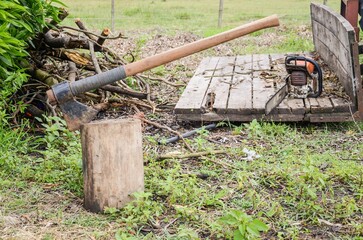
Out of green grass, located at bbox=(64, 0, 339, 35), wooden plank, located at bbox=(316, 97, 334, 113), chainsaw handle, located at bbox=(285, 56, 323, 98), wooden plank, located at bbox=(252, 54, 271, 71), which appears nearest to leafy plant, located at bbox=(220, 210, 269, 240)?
wooden plank, located at bbox=(316, 97, 334, 113)

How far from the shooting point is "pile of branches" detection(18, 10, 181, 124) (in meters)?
5.80

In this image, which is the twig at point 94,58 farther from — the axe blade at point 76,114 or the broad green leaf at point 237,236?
the broad green leaf at point 237,236

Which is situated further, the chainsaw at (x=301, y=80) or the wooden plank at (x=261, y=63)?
the wooden plank at (x=261, y=63)

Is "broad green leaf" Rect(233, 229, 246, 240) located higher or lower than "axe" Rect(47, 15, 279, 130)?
lower

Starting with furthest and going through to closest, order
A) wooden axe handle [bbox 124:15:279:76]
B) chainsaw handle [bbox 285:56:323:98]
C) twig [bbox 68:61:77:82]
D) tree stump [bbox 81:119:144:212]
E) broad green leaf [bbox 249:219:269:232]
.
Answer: twig [bbox 68:61:77:82] < chainsaw handle [bbox 285:56:323:98] < wooden axe handle [bbox 124:15:279:76] < tree stump [bbox 81:119:144:212] < broad green leaf [bbox 249:219:269:232]

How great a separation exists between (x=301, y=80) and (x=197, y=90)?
1193 mm

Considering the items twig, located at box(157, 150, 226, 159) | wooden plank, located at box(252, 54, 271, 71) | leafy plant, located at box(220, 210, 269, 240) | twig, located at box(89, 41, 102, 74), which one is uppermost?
twig, located at box(89, 41, 102, 74)

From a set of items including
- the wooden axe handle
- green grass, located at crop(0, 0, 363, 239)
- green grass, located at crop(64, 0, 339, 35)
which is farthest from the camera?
green grass, located at crop(64, 0, 339, 35)

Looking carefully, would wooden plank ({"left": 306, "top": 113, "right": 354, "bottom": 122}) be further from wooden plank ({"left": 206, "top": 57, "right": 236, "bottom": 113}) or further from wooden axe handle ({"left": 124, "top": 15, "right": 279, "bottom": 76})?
wooden axe handle ({"left": 124, "top": 15, "right": 279, "bottom": 76})

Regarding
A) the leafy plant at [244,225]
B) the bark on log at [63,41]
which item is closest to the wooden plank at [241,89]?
the bark on log at [63,41]

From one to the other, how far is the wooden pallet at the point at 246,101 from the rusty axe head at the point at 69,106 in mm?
1593

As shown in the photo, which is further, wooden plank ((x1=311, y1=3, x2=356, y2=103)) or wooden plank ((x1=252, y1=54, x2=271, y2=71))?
wooden plank ((x1=252, y1=54, x2=271, y2=71))

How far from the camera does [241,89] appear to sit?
6.25 m

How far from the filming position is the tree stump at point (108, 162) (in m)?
3.66
